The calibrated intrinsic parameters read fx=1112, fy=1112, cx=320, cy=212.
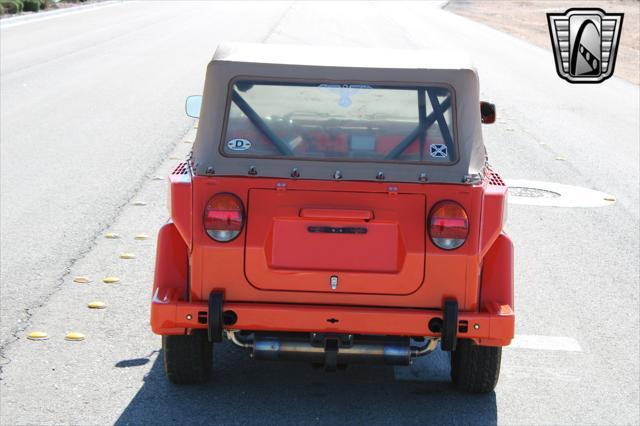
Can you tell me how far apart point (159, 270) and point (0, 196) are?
5.45m

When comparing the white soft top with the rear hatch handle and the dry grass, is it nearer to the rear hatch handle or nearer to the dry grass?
the rear hatch handle

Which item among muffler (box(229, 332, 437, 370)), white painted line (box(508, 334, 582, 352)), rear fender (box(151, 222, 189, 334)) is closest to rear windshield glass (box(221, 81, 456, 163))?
rear fender (box(151, 222, 189, 334))

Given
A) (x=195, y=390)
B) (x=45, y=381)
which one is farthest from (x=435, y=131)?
(x=45, y=381)

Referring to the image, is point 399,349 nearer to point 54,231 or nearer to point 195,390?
point 195,390

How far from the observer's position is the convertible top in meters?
5.30

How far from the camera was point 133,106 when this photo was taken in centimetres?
1731

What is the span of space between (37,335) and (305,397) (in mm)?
1741

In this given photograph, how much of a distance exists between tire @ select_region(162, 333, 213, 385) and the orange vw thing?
0.45 feet

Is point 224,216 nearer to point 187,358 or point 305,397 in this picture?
point 187,358

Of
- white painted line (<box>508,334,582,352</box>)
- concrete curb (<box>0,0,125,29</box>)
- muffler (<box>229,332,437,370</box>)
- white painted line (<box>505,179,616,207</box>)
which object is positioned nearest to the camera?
muffler (<box>229,332,437,370</box>)

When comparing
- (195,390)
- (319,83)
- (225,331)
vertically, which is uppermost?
(319,83)

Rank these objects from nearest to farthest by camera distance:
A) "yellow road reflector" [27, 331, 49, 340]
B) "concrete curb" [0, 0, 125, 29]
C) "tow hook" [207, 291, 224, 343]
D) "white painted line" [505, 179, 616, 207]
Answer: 1. "tow hook" [207, 291, 224, 343]
2. "yellow road reflector" [27, 331, 49, 340]
3. "white painted line" [505, 179, 616, 207]
4. "concrete curb" [0, 0, 125, 29]

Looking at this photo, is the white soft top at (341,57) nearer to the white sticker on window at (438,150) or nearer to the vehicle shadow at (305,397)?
the white sticker on window at (438,150)

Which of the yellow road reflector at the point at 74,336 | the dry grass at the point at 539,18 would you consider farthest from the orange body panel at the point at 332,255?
Result: the dry grass at the point at 539,18
